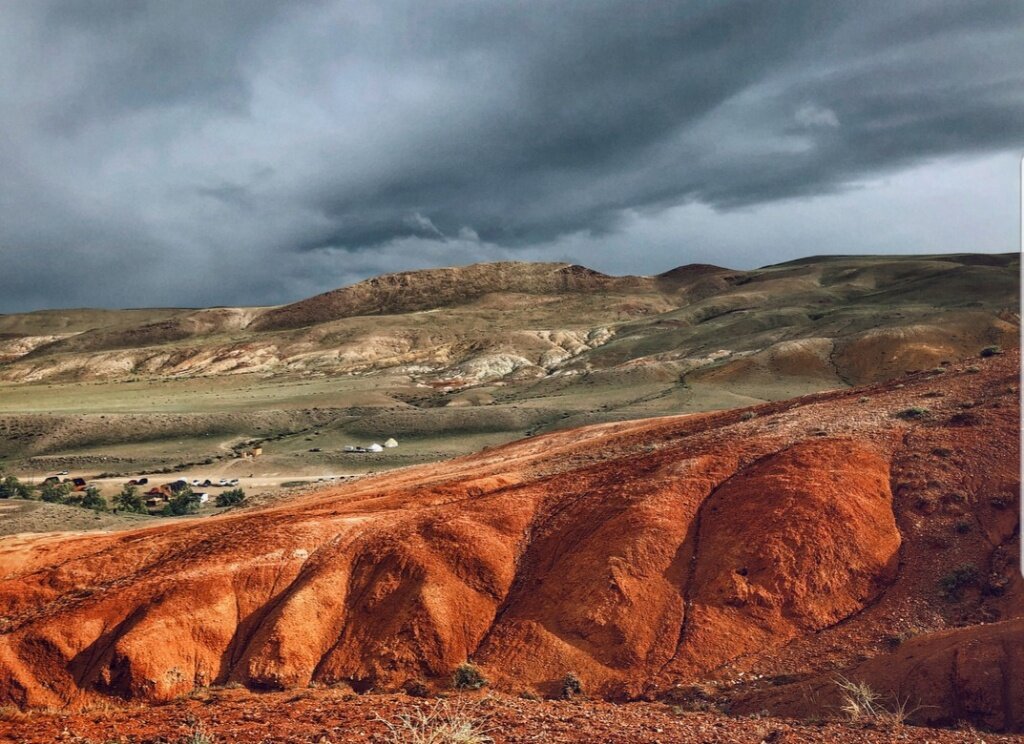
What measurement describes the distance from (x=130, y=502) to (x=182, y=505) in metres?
3.86

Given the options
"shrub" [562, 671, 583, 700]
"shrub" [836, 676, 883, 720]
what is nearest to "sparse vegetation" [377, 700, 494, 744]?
"shrub" [562, 671, 583, 700]

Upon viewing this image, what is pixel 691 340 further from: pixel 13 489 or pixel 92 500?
pixel 13 489

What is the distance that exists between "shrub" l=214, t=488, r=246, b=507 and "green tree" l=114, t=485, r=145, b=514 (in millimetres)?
4875

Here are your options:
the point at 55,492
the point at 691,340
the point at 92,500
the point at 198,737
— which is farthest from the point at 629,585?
the point at 691,340

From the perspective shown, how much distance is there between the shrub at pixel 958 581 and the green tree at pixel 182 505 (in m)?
46.4

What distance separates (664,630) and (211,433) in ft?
262

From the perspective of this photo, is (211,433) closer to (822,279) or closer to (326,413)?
(326,413)

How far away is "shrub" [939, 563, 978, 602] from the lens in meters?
15.8

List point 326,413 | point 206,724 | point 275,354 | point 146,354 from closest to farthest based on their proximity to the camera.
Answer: point 206,724 < point 326,413 < point 275,354 < point 146,354

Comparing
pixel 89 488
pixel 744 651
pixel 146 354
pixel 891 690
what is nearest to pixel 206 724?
pixel 744 651

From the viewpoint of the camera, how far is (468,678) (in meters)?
16.2

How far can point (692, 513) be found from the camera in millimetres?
19734

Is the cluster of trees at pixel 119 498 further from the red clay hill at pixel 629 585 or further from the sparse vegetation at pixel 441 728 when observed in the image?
the sparse vegetation at pixel 441 728

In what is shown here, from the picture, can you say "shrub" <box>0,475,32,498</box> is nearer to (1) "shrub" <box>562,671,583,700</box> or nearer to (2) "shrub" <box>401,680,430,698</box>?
(2) "shrub" <box>401,680,430,698</box>
